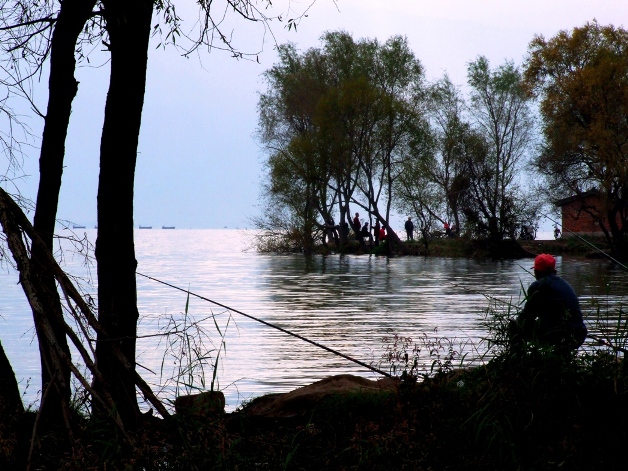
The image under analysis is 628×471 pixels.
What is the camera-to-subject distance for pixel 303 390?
6.94 metres

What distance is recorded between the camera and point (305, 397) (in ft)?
22.0

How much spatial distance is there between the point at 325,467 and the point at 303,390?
194 centimetres

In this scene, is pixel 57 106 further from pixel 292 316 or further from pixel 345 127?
pixel 345 127

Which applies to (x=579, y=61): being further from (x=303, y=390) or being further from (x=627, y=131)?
(x=303, y=390)

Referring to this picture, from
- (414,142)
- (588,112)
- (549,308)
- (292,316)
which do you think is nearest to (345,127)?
(414,142)

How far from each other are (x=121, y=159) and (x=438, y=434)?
9.75ft

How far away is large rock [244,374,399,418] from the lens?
6602 millimetres

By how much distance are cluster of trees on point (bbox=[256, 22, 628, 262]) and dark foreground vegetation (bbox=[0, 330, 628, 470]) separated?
43495mm

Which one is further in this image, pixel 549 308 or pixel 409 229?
pixel 409 229

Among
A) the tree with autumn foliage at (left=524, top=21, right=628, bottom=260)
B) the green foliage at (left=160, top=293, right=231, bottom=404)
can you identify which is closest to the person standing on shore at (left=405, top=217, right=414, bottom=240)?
the tree with autumn foliage at (left=524, top=21, right=628, bottom=260)

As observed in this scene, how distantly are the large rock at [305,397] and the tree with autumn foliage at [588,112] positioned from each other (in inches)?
1659

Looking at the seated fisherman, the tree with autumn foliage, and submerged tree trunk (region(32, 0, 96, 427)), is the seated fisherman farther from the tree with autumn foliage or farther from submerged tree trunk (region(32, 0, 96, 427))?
the tree with autumn foliage

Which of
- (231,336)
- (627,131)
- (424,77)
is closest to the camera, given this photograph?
(231,336)

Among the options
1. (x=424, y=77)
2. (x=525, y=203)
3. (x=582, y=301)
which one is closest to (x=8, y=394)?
(x=582, y=301)
